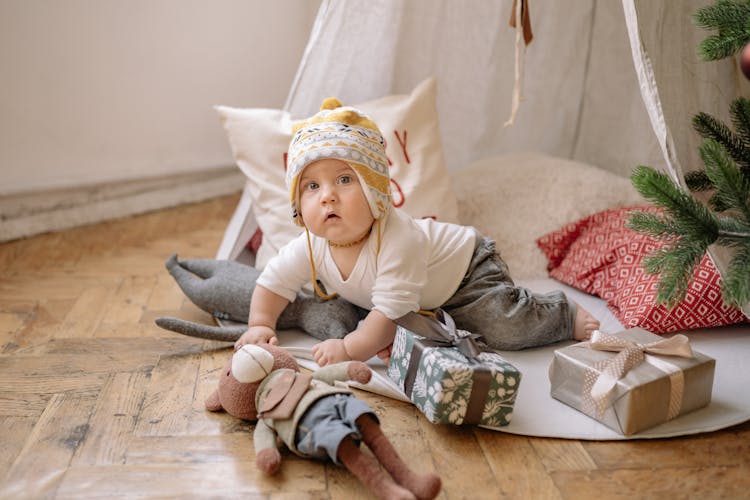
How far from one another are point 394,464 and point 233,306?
28.2 inches

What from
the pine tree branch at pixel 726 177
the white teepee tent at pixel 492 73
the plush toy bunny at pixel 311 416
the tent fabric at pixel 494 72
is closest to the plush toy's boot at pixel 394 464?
the plush toy bunny at pixel 311 416

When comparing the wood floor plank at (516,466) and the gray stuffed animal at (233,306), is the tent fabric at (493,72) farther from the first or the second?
the wood floor plank at (516,466)

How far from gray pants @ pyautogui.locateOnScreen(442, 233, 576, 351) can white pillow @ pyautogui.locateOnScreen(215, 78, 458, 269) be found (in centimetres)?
40

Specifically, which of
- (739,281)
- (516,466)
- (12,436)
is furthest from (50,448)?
(739,281)

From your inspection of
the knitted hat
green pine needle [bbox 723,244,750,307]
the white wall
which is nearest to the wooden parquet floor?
green pine needle [bbox 723,244,750,307]

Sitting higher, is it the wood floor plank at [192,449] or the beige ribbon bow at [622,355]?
the beige ribbon bow at [622,355]

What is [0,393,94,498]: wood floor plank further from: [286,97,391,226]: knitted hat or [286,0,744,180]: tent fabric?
[286,0,744,180]: tent fabric

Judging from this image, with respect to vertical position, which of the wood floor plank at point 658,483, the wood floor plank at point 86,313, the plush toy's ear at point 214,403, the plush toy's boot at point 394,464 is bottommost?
the wood floor plank at point 86,313

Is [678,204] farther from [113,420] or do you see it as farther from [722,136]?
[113,420]

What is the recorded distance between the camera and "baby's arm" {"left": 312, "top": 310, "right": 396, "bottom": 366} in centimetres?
156

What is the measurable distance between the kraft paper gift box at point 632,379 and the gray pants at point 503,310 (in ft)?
0.68

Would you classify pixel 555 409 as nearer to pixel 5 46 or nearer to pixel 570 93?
→ pixel 570 93

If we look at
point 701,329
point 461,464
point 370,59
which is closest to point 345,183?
point 461,464

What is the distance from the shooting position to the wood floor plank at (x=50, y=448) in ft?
4.05
